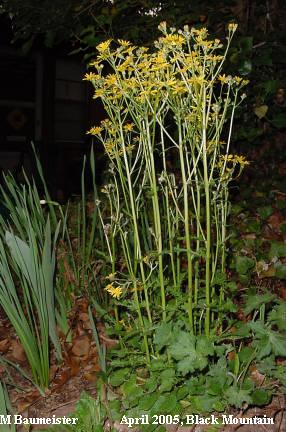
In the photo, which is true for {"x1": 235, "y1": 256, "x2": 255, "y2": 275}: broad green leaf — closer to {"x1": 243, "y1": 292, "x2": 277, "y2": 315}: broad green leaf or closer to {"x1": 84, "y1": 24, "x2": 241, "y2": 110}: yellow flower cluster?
{"x1": 243, "y1": 292, "x2": 277, "y2": 315}: broad green leaf

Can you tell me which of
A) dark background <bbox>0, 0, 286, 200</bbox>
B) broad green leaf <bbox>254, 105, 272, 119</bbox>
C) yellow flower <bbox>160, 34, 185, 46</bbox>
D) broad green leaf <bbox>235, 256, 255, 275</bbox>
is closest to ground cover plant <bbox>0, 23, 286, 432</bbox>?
yellow flower <bbox>160, 34, 185, 46</bbox>

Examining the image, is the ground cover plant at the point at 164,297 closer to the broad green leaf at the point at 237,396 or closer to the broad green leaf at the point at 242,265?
the broad green leaf at the point at 237,396

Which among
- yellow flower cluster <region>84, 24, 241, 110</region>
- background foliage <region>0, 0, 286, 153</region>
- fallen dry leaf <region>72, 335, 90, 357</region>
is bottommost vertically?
fallen dry leaf <region>72, 335, 90, 357</region>

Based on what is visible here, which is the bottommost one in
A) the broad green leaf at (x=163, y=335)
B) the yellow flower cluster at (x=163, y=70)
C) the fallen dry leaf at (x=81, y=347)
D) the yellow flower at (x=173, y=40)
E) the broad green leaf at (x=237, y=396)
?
the fallen dry leaf at (x=81, y=347)

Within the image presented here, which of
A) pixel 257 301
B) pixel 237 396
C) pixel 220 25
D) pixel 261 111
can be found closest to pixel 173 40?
pixel 257 301

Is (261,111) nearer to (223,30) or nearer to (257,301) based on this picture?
(223,30)

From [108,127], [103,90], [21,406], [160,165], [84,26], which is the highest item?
[84,26]

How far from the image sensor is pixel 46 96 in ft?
29.7

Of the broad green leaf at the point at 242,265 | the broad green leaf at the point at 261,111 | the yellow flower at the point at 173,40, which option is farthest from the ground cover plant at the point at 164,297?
the broad green leaf at the point at 261,111

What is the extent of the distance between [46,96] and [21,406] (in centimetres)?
779

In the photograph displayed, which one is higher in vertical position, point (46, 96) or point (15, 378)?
point (46, 96)

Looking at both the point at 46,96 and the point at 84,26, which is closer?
the point at 84,26

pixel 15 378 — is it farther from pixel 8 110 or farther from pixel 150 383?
pixel 8 110

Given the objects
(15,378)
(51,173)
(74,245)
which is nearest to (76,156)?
(51,173)
